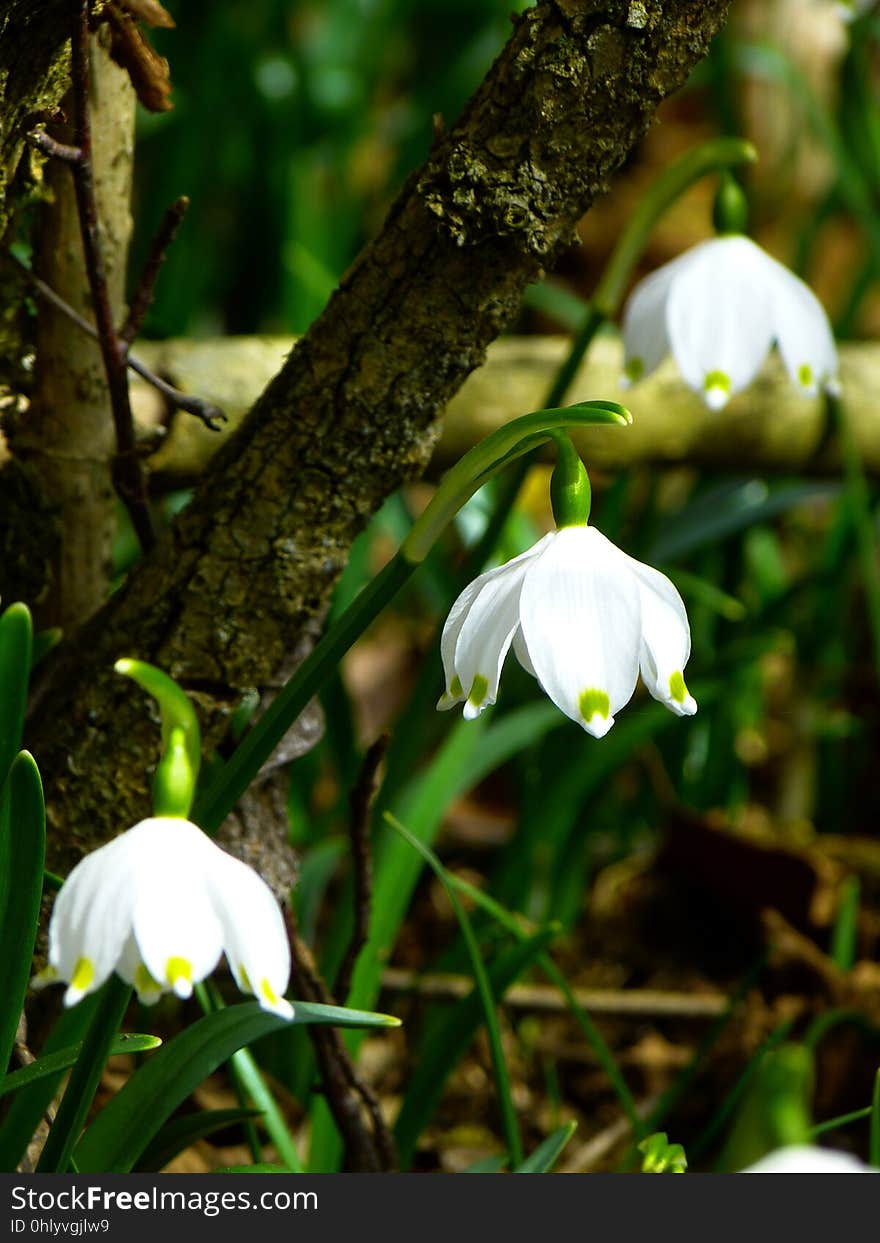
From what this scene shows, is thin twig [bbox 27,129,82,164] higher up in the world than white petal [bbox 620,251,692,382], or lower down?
lower down

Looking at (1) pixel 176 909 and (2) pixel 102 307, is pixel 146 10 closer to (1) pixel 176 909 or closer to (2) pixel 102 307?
(2) pixel 102 307

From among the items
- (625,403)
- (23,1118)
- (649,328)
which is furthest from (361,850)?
(625,403)

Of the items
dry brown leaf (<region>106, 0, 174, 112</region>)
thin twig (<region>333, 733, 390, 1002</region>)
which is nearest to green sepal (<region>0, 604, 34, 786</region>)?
thin twig (<region>333, 733, 390, 1002</region>)

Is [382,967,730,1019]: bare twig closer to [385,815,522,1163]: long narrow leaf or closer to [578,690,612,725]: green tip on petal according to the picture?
[385,815,522,1163]: long narrow leaf

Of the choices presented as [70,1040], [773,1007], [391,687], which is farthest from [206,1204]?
[391,687]

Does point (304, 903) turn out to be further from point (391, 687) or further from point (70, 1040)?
point (391, 687)

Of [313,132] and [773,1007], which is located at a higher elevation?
[313,132]
